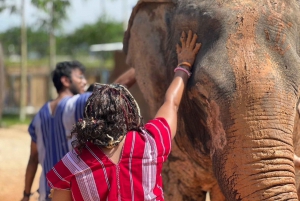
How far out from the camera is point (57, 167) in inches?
122

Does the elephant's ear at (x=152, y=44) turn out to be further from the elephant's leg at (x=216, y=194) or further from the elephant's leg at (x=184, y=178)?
the elephant's leg at (x=216, y=194)

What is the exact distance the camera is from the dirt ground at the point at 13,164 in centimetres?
952

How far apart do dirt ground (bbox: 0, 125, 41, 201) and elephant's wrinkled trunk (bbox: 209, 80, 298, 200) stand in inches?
218

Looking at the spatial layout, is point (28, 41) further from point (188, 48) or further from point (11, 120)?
point (188, 48)

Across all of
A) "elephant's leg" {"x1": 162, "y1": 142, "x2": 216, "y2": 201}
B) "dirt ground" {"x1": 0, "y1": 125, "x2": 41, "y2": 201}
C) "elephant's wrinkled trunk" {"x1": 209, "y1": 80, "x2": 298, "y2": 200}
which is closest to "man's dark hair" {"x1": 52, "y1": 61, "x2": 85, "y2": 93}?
"elephant's leg" {"x1": 162, "y1": 142, "x2": 216, "y2": 201}

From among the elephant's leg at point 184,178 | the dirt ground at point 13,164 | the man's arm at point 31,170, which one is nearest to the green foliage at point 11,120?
the dirt ground at point 13,164

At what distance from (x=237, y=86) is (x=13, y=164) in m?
8.35

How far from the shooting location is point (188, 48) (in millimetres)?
4223

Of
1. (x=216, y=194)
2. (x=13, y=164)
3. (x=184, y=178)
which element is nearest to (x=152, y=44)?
(x=184, y=178)

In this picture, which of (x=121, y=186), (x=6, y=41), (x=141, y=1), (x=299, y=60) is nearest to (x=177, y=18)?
(x=141, y=1)

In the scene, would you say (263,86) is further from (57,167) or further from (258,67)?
(57,167)

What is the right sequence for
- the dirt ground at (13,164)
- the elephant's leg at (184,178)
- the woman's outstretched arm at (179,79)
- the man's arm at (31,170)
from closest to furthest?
the woman's outstretched arm at (179,79) → the elephant's leg at (184,178) → the man's arm at (31,170) → the dirt ground at (13,164)

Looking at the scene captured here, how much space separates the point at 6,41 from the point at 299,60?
31.1 m

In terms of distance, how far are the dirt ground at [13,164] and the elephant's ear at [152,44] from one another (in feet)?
13.7
